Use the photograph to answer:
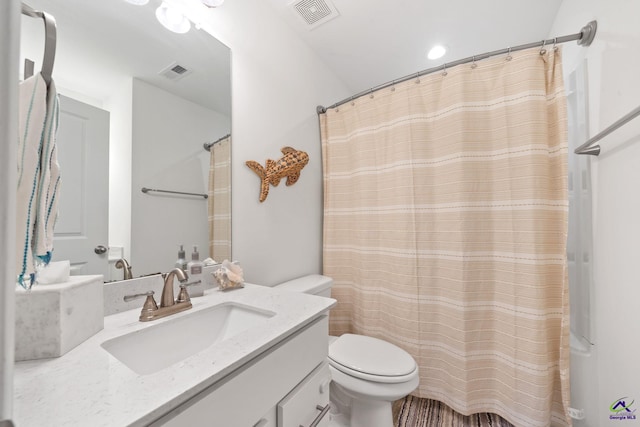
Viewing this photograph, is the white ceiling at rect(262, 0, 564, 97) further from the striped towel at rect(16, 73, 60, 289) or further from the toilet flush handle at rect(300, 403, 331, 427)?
the toilet flush handle at rect(300, 403, 331, 427)

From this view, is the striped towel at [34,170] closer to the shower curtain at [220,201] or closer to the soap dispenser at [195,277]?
the soap dispenser at [195,277]

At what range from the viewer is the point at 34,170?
0.41 m

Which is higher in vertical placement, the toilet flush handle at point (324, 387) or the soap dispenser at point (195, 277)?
the soap dispenser at point (195, 277)

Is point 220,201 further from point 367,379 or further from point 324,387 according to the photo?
point 367,379

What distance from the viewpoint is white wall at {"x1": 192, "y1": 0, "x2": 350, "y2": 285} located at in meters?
1.22

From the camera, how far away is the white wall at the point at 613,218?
83 centimetres

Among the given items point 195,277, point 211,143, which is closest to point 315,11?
point 211,143

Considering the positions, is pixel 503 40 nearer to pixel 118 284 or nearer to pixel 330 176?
pixel 330 176

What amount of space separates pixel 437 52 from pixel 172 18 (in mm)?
1694

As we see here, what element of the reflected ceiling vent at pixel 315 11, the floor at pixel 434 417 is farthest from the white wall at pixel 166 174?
the floor at pixel 434 417

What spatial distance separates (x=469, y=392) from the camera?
4.01ft

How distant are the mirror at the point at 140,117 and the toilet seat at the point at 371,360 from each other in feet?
2.55

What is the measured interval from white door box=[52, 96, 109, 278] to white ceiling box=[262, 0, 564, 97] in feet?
3.92

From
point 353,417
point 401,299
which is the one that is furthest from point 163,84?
point 353,417
